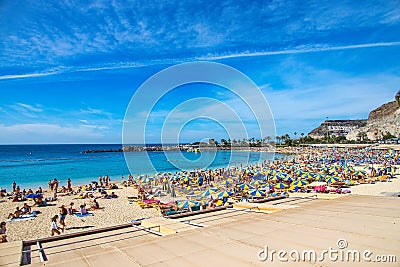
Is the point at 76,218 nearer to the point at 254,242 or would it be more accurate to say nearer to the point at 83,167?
the point at 254,242

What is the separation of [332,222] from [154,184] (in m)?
22.4

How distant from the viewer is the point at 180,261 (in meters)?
3.14

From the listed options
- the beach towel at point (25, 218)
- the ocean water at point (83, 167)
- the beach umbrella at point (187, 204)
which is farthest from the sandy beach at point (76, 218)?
the ocean water at point (83, 167)

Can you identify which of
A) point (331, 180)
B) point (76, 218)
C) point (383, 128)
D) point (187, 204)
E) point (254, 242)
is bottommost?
point (76, 218)

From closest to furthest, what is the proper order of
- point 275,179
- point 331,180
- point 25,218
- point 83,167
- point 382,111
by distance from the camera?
point 25,218 < point 331,180 < point 275,179 < point 83,167 < point 382,111

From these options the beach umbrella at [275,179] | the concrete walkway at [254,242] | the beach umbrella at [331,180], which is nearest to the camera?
the concrete walkway at [254,242]

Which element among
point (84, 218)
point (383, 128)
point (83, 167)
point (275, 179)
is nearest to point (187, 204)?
point (84, 218)

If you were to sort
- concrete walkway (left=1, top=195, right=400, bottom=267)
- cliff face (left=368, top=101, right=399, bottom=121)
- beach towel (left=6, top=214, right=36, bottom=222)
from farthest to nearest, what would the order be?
cliff face (left=368, top=101, right=399, bottom=121), beach towel (left=6, top=214, right=36, bottom=222), concrete walkway (left=1, top=195, right=400, bottom=267)

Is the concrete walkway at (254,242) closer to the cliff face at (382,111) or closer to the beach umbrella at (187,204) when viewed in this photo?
the beach umbrella at (187,204)

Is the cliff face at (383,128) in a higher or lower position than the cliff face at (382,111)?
lower

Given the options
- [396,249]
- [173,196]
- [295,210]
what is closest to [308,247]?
[396,249]

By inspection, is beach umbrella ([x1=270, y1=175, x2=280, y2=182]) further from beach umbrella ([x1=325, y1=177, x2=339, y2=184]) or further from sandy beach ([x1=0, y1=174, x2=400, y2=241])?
sandy beach ([x1=0, y1=174, x2=400, y2=241])

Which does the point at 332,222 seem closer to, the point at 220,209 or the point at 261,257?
the point at 261,257

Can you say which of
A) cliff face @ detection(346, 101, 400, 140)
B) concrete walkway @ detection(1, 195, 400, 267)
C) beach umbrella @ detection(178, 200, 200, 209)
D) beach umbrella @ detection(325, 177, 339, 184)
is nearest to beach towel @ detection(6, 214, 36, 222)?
beach umbrella @ detection(178, 200, 200, 209)
